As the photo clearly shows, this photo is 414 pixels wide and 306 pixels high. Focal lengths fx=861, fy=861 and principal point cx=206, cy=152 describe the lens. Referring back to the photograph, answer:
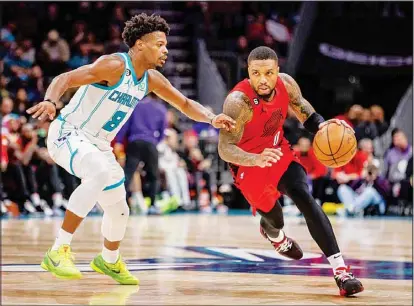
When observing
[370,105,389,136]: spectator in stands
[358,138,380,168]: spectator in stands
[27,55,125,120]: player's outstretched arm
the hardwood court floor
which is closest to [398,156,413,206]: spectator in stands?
[358,138,380,168]: spectator in stands

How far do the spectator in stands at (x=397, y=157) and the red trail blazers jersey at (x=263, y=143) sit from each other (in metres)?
8.42

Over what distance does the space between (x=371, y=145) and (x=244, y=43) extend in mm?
4175

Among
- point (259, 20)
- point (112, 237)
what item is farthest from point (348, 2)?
point (112, 237)

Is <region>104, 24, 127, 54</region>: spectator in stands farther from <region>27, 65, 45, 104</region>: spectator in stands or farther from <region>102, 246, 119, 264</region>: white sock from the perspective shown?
<region>102, 246, 119, 264</region>: white sock

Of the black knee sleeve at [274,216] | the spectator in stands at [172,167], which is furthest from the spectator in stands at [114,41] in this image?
the black knee sleeve at [274,216]

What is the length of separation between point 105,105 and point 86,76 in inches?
10.8

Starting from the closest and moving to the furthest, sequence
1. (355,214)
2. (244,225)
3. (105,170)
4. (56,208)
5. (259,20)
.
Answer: (105,170)
(244,225)
(56,208)
(355,214)
(259,20)

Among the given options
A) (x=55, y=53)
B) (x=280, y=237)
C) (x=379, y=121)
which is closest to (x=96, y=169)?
(x=280, y=237)

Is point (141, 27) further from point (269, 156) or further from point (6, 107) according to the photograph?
point (6, 107)

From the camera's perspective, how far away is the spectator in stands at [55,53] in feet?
51.0

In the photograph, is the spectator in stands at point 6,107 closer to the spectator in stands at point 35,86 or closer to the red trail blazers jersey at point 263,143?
the spectator in stands at point 35,86

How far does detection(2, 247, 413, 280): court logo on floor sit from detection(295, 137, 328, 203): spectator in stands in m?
4.99

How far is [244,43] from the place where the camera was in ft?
56.1

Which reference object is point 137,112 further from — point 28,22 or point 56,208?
point 28,22
